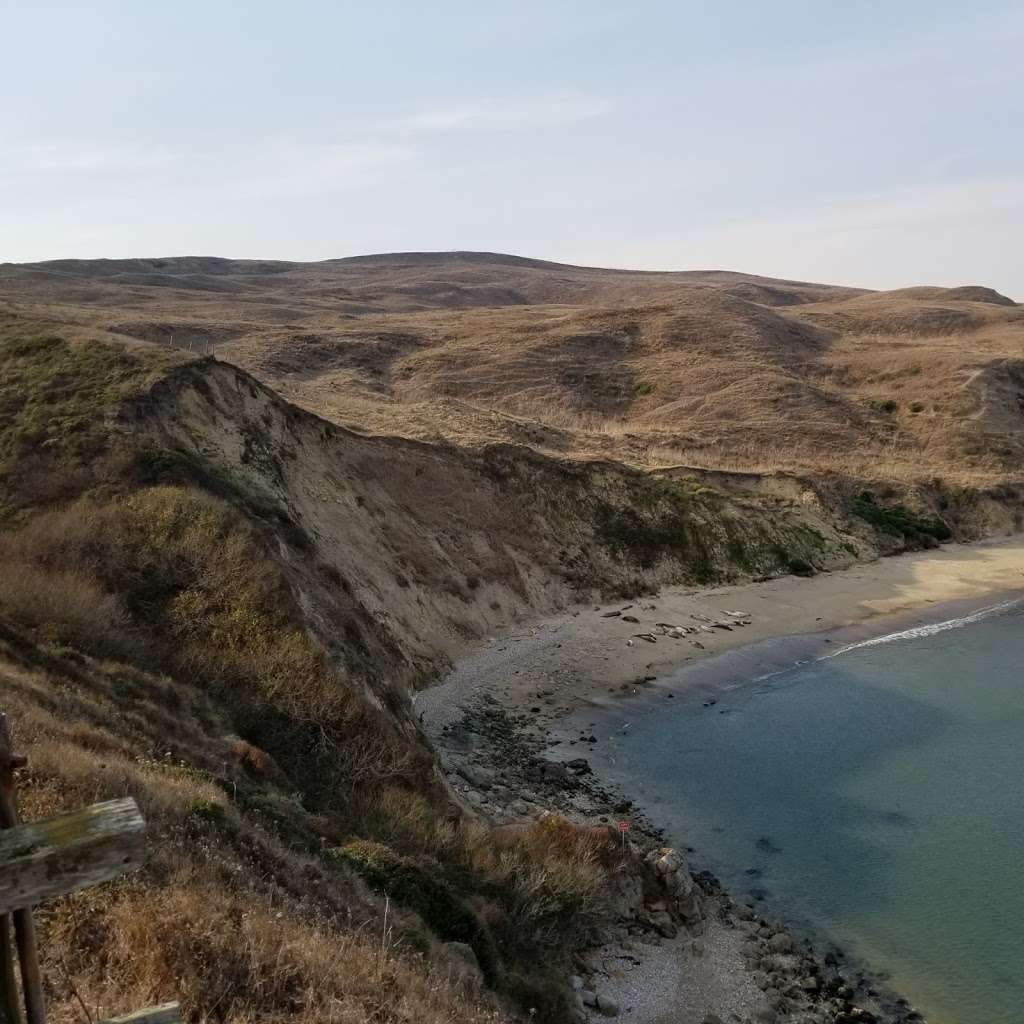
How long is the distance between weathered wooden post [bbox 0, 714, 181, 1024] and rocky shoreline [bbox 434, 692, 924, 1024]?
10472 millimetres

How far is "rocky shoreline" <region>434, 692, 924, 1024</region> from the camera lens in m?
15.6

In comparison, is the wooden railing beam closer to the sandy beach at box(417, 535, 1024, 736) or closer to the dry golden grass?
the dry golden grass

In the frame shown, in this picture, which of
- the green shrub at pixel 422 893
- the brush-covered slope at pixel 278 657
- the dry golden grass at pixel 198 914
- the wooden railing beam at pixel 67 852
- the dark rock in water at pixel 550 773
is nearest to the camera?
the wooden railing beam at pixel 67 852

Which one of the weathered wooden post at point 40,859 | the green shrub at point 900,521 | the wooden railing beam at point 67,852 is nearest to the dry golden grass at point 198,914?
the weathered wooden post at point 40,859

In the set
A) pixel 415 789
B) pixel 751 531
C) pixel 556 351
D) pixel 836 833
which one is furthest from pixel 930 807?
pixel 556 351

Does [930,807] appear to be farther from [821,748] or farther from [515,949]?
[515,949]

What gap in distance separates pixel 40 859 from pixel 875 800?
23.0 meters

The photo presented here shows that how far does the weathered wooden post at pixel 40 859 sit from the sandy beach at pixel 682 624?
21399 mm

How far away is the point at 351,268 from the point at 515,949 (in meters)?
172

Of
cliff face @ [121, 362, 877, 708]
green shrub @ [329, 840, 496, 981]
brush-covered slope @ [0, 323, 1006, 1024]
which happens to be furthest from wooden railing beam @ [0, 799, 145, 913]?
cliff face @ [121, 362, 877, 708]

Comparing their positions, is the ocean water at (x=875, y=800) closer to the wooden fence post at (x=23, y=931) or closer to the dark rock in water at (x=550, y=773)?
the dark rock in water at (x=550, y=773)

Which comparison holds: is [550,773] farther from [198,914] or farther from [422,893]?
[198,914]

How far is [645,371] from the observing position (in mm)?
78438

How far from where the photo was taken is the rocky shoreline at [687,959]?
15.6m
